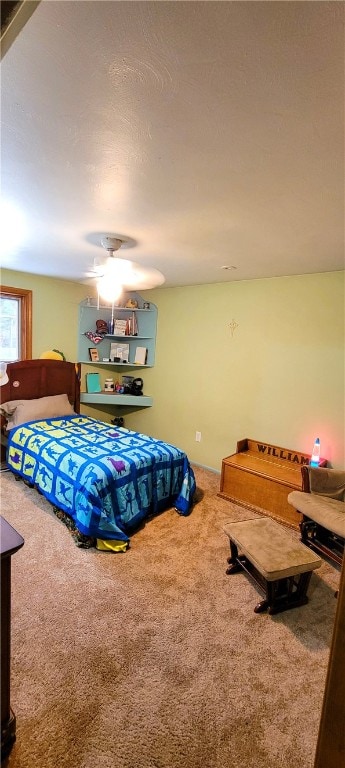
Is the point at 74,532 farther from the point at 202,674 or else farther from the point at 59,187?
the point at 59,187

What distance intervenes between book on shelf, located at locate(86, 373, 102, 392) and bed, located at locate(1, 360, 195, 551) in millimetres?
626

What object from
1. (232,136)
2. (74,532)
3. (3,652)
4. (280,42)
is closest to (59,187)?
(232,136)

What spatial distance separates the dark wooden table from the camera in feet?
3.40

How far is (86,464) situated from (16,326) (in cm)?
229

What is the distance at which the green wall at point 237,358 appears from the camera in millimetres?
2955

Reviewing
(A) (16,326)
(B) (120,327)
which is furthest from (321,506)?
(A) (16,326)

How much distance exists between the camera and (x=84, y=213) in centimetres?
182

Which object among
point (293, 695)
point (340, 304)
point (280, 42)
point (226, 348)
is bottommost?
point (293, 695)

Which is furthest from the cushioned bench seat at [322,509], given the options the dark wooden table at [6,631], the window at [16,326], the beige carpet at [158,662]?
the window at [16,326]

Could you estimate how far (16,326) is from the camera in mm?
3885

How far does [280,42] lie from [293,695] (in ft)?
7.45

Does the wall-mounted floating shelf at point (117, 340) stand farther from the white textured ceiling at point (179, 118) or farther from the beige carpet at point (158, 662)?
the white textured ceiling at point (179, 118)

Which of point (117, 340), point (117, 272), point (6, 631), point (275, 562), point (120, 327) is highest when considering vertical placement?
point (117, 272)

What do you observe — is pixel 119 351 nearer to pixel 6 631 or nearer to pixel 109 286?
pixel 109 286
